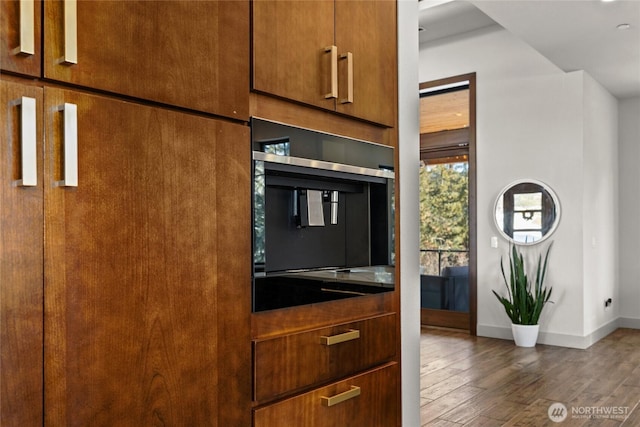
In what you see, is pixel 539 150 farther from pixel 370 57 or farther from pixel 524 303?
pixel 370 57

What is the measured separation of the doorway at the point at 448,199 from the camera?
19.0 feet

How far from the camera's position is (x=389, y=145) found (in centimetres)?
184

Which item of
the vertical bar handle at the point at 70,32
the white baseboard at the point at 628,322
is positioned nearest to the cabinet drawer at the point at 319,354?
the vertical bar handle at the point at 70,32

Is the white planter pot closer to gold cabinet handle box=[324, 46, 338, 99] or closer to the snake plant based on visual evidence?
the snake plant

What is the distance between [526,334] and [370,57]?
404 cm

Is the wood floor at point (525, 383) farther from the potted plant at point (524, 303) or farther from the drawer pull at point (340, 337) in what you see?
the drawer pull at point (340, 337)

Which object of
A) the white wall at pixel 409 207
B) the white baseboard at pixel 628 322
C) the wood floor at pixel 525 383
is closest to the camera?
the white wall at pixel 409 207

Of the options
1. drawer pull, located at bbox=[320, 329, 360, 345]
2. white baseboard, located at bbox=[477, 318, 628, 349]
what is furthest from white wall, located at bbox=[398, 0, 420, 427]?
white baseboard, located at bbox=[477, 318, 628, 349]

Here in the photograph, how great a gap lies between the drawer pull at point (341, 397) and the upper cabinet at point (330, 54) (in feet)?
2.68

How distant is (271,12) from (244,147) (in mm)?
369

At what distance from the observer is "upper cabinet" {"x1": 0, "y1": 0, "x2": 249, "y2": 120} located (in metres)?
0.97

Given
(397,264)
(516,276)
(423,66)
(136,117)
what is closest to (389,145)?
(397,264)

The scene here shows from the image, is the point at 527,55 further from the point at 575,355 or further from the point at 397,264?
the point at 397,264

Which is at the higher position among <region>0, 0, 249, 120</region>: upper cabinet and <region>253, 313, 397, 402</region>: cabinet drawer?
<region>0, 0, 249, 120</region>: upper cabinet
